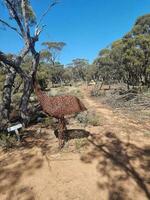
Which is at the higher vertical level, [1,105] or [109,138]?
[1,105]

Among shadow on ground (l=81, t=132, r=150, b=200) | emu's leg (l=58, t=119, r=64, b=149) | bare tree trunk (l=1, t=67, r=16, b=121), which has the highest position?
bare tree trunk (l=1, t=67, r=16, b=121)

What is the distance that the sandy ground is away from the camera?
4418 mm

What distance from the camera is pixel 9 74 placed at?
8602 mm

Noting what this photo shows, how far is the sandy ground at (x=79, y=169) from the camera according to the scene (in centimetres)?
442

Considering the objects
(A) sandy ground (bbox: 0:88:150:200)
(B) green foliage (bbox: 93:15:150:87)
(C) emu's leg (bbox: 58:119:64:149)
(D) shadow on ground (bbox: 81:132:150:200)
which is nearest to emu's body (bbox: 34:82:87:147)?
(C) emu's leg (bbox: 58:119:64:149)

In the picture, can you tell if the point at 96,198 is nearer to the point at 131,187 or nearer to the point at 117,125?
the point at 131,187

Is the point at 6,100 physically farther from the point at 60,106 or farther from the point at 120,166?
the point at 120,166

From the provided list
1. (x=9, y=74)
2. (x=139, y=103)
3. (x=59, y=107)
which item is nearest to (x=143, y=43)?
(x=139, y=103)

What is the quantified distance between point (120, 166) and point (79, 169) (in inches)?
38.5

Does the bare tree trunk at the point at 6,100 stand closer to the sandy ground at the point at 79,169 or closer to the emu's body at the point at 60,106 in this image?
the sandy ground at the point at 79,169

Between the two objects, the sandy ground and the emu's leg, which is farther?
the emu's leg

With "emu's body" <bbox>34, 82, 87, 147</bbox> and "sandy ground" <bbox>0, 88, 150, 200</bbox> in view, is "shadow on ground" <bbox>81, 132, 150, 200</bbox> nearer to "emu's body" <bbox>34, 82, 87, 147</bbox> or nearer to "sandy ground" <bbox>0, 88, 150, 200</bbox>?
"sandy ground" <bbox>0, 88, 150, 200</bbox>

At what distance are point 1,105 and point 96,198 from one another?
5.25 meters

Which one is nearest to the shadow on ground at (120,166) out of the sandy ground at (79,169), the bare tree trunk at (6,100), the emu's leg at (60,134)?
the sandy ground at (79,169)
